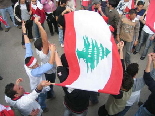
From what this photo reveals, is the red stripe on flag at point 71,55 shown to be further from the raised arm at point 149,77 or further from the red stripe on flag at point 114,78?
the raised arm at point 149,77

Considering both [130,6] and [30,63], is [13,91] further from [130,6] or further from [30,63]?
[130,6]

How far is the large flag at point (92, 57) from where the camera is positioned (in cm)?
248

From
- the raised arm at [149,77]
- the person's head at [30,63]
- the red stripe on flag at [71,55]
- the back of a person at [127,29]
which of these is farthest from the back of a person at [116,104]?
the back of a person at [127,29]

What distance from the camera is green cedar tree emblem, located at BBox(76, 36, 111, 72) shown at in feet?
8.48

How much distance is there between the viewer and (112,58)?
2557mm

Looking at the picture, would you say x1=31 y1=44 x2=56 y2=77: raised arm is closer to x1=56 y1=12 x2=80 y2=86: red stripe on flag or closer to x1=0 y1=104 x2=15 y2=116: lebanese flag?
x1=56 y1=12 x2=80 y2=86: red stripe on flag

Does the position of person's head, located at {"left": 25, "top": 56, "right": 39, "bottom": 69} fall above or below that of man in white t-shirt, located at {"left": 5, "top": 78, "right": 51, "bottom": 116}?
above

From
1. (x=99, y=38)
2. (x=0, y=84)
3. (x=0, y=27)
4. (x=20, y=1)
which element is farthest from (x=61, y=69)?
(x=0, y=27)

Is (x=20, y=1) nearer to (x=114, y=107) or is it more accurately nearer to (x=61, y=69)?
(x=61, y=69)

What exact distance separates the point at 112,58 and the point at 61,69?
79 centimetres

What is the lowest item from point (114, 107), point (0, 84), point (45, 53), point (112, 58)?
point (0, 84)

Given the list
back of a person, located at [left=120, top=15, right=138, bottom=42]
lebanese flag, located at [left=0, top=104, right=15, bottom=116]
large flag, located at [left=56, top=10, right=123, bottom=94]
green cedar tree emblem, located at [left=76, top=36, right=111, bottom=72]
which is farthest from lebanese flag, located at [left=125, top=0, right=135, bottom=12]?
lebanese flag, located at [left=0, top=104, right=15, bottom=116]

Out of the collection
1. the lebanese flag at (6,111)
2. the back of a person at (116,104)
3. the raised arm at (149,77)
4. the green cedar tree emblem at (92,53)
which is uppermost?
the green cedar tree emblem at (92,53)

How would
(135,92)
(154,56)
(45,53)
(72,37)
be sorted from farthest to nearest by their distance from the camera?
(45,53) → (135,92) → (154,56) → (72,37)
